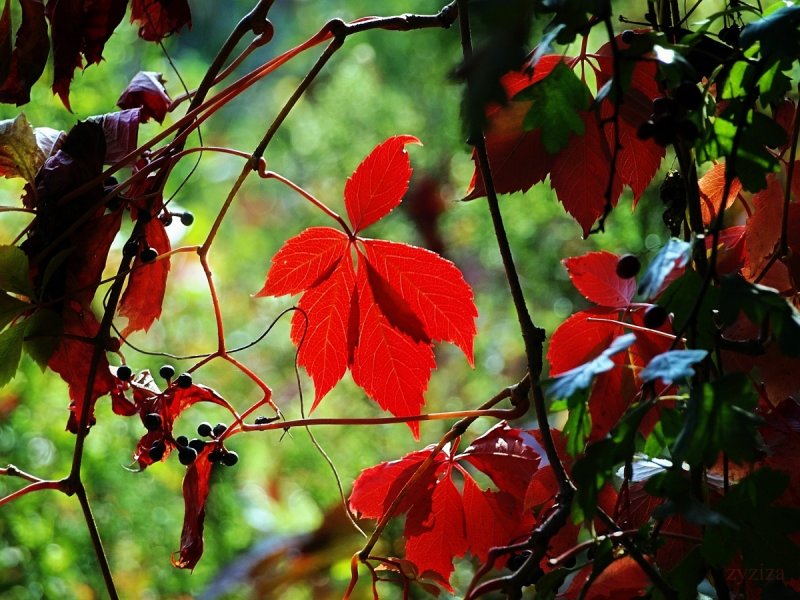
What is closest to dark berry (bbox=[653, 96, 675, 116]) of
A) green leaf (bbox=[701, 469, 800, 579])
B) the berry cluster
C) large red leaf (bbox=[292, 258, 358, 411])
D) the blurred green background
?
the berry cluster

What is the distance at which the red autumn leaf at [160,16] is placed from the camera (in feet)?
1.63

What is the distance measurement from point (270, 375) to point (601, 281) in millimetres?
1635

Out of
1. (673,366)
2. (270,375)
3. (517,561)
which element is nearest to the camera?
(673,366)

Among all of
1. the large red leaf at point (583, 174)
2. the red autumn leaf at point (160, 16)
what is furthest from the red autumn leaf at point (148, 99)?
the large red leaf at point (583, 174)

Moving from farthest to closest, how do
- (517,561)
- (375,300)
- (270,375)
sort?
(270,375), (375,300), (517,561)

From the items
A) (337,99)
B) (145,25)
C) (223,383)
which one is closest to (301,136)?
(337,99)

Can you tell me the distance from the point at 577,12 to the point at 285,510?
6.98 feet

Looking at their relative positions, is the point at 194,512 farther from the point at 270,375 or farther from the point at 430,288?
the point at 270,375

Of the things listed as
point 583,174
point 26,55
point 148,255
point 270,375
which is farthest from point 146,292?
point 270,375

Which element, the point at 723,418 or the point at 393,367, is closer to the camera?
the point at 723,418

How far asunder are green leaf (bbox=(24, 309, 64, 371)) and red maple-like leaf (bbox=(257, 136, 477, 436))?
0.11 metres

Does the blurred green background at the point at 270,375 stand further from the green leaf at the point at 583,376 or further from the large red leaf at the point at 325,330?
the green leaf at the point at 583,376

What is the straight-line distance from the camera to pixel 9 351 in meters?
0.44

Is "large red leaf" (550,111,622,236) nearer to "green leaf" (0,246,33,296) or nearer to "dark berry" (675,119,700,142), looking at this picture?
"dark berry" (675,119,700,142)
